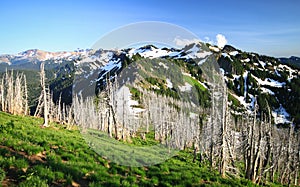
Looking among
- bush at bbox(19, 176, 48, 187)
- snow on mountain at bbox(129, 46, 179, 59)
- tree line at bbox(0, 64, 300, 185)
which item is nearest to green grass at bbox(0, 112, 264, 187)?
bush at bbox(19, 176, 48, 187)

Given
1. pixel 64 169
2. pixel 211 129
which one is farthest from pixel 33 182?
pixel 211 129

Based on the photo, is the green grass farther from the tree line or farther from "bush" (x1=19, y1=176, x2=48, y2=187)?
the tree line

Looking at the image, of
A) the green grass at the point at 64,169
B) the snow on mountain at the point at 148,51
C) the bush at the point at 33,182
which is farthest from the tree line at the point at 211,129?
the bush at the point at 33,182

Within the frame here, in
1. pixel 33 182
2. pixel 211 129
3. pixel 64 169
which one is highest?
pixel 33 182

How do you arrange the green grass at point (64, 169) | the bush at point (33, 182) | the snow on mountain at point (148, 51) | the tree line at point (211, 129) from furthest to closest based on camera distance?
the tree line at point (211, 129)
the snow on mountain at point (148, 51)
the green grass at point (64, 169)
the bush at point (33, 182)

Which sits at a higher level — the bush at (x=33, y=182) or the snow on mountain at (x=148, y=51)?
Answer: the snow on mountain at (x=148, y=51)

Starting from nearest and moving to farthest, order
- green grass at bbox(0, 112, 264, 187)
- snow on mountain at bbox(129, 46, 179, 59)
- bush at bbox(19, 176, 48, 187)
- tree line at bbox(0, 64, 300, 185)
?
bush at bbox(19, 176, 48, 187) < green grass at bbox(0, 112, 264, 187) < snow on mountain at bbox(129, 46, 179, 59) < tree line at bbox(0, 64, 300, 185)

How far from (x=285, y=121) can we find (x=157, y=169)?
7853 inches

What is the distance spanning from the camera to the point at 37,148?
40.9ft

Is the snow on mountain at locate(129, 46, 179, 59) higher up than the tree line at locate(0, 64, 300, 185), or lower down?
higher up

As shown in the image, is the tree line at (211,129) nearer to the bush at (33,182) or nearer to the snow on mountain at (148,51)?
the snow on mountain at (148,51)

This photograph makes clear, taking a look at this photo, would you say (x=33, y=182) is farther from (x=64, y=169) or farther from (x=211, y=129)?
(x=211, y=129)

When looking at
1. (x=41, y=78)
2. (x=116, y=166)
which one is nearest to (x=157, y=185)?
(x=116, y=166)

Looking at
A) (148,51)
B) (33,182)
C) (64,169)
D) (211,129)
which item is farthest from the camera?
(211,129)
